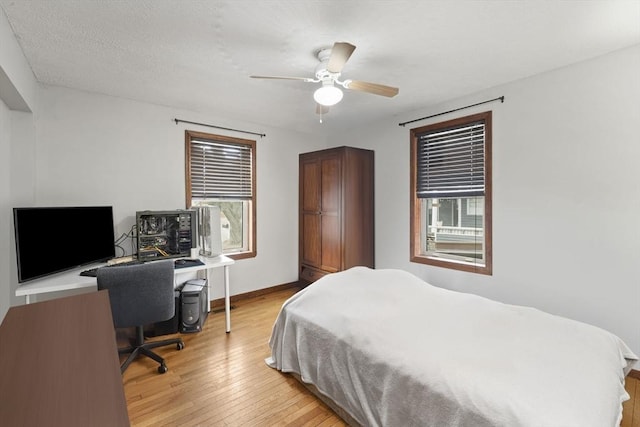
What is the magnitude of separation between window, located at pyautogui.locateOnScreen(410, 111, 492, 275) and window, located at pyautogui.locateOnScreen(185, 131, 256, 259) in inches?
85.6

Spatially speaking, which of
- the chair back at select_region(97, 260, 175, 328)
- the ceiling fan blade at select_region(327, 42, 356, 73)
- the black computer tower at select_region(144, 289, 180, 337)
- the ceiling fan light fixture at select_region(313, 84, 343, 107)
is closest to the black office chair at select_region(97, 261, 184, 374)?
the chair back at select_region(97, 260, 175, 328)

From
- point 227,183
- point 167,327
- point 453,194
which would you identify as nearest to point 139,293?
point 167,327

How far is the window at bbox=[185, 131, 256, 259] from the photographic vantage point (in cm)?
370

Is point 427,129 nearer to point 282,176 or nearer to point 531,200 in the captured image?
point 531,200

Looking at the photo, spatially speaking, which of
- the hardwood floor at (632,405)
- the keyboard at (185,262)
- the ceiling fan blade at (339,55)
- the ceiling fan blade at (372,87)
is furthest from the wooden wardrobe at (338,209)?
the hardwood floor at (632,405)

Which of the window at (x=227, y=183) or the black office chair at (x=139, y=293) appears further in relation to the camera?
the window at (x=227, y=183)

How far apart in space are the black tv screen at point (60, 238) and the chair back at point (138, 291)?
1.76 feet

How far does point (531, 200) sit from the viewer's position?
2.75 metres

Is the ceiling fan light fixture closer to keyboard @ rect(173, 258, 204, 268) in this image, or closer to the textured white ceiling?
the textured white ceiling

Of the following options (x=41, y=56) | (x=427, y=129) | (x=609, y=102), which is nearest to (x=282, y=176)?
(x=427, y=129)

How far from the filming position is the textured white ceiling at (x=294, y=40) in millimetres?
1738

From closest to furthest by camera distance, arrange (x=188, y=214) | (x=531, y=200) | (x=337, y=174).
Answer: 1. (x=531, y=200)
2. (x=188, y=214)
3. (x=337, y=174)

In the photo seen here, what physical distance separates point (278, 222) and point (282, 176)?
26.9 inches

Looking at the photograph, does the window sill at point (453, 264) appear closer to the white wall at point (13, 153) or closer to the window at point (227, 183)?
the window at point (227, 183)
